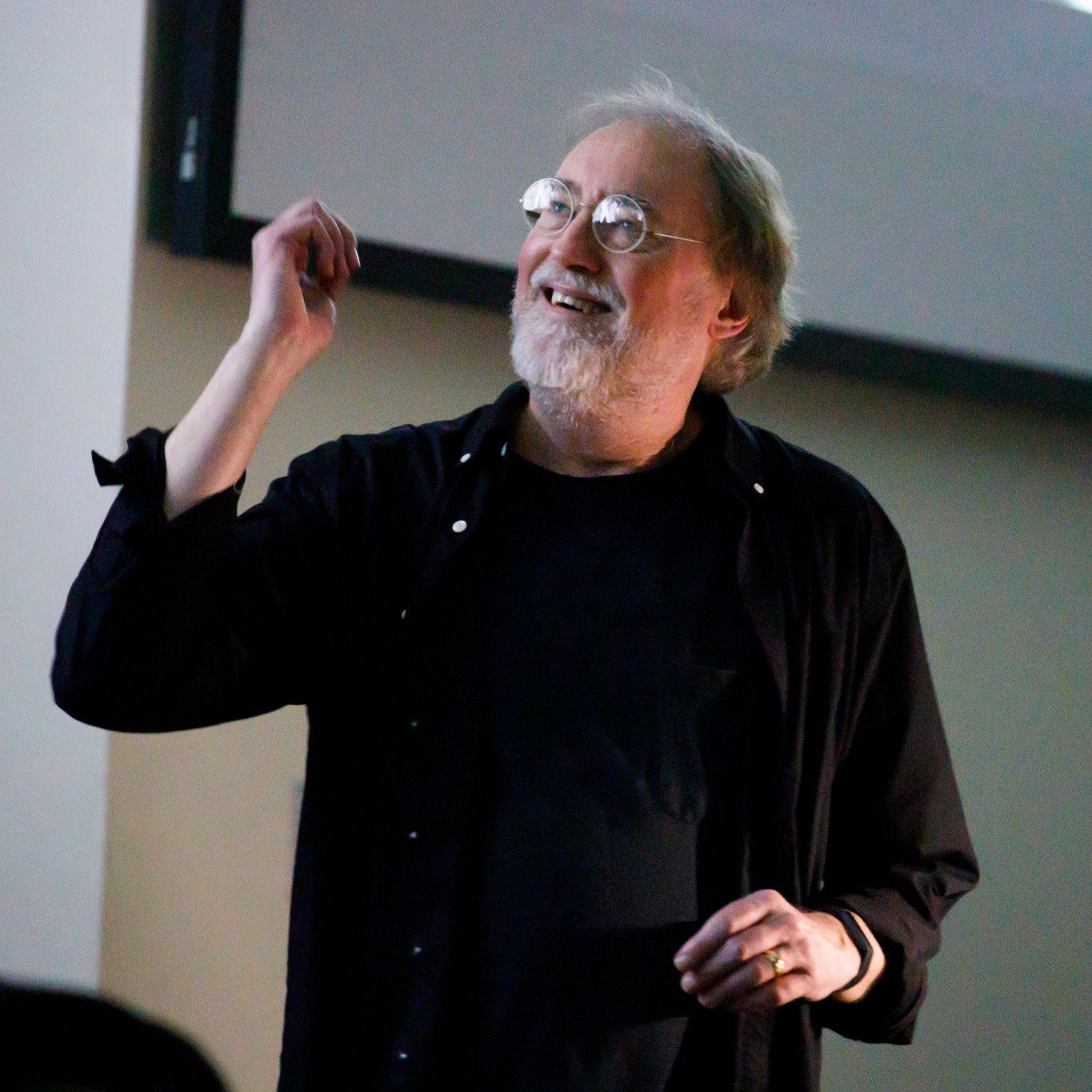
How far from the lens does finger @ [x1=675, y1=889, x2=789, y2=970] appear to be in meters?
1.39

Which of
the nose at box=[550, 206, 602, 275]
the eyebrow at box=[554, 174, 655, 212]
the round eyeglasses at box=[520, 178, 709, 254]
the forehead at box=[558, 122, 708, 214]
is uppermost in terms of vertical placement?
the forehead at box=[558, 122, 708, 214]

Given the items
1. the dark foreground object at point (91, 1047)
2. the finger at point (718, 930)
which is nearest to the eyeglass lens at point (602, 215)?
the finger at point (718, 930)

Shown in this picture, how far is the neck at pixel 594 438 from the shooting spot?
1.67 meters

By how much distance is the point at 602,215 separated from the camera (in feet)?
5.53

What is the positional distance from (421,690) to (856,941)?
499mm

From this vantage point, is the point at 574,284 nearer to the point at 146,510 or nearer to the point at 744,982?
the point at 146,510

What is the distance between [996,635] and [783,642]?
1332 millimetres

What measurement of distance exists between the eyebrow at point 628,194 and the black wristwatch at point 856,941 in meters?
0.78

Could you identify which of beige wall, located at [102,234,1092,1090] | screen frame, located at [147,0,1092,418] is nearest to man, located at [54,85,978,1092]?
screen frame, located at [147,0,1092,418]

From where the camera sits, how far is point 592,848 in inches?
59.4

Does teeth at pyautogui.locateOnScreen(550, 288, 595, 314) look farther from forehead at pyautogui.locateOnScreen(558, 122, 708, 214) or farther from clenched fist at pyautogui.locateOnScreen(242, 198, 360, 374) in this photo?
clenched fist at pyautogui.locateOnScreen(242, 198, 360, 374)

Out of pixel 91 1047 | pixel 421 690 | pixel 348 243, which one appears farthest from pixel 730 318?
pixel 91 1047

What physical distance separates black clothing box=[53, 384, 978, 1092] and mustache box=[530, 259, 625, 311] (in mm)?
139

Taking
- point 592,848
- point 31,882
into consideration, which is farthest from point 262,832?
point 592,848
